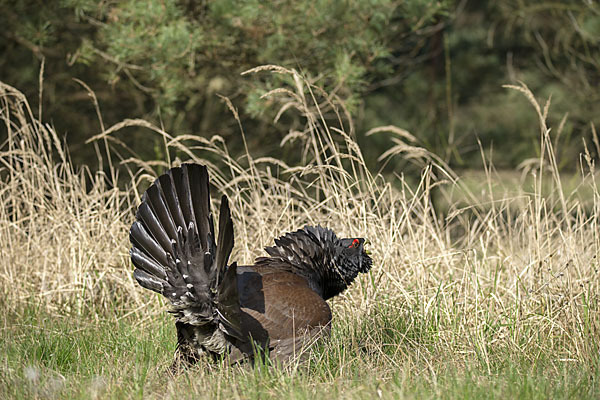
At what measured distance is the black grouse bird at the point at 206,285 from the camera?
3215mm

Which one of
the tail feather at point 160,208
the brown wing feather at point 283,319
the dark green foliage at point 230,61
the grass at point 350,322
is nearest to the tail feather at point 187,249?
the tail feather at point 160,208

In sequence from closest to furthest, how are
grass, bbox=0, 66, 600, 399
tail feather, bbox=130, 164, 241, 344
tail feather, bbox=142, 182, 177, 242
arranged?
grass, bbox=0, 66, 600, 399 → tail feather, bbox=130, 164, 241, 344 → tail feather, bbox=142, 182, 177, 242

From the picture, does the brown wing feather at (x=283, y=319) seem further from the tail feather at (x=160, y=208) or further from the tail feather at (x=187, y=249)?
the tail feather at (x=160, y=208)

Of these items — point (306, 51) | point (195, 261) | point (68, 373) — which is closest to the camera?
point (195, 261)

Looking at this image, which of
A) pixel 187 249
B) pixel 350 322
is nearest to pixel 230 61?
pixel 350 322

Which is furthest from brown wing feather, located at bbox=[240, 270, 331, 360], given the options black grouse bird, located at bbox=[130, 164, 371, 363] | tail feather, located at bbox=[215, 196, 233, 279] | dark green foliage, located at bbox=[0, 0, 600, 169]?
dark green foliage, located at bbox=[0, 0, 600, 169]

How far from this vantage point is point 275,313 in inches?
135

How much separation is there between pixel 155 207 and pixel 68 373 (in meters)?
1.02

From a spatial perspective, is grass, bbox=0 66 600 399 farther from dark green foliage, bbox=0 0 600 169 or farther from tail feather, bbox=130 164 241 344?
dark green foliage, bbox=0 0 600 169

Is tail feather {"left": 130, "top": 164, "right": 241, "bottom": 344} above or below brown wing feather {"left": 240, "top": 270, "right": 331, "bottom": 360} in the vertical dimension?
above

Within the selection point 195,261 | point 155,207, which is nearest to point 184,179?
point 155,207

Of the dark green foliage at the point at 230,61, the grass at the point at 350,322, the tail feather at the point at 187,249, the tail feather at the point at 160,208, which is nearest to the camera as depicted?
the grass at the point at 350,322

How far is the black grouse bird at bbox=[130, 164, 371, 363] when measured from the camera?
3.21 m

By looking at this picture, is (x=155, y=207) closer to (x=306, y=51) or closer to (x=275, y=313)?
(x=275, y=313)
